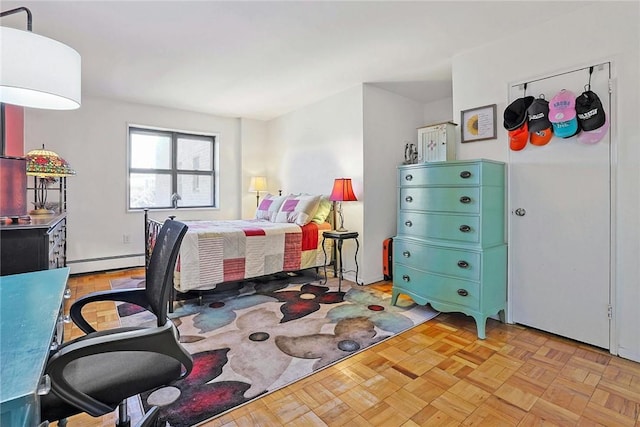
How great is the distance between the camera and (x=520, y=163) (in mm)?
2557

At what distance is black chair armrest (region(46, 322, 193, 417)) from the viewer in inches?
34.3

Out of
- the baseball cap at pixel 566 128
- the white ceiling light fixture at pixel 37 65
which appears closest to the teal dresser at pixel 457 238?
the baseball cap at pixel 566 128

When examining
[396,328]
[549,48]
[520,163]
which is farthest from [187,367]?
[549,48]

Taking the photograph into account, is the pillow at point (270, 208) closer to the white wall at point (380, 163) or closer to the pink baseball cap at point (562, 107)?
the white wall at point (380, 163)

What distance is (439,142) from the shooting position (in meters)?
2.93

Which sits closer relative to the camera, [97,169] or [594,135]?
[594,135]

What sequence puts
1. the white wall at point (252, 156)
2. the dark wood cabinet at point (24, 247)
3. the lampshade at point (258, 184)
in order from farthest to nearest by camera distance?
the white wall at point (252, 156)
the lampshade at point (258, 184)
the dark wood cabinet at point (24, 247)

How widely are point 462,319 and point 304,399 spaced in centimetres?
170

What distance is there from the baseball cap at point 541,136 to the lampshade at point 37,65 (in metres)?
2.90

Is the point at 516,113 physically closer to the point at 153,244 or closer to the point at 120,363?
the point at 120,363

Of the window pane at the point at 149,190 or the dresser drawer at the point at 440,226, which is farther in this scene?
the window pane at the point at 149,190

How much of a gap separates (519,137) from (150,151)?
4.70 metres

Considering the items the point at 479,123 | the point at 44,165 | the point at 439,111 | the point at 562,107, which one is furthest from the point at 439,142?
the point at 44,165

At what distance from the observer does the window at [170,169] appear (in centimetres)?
461
